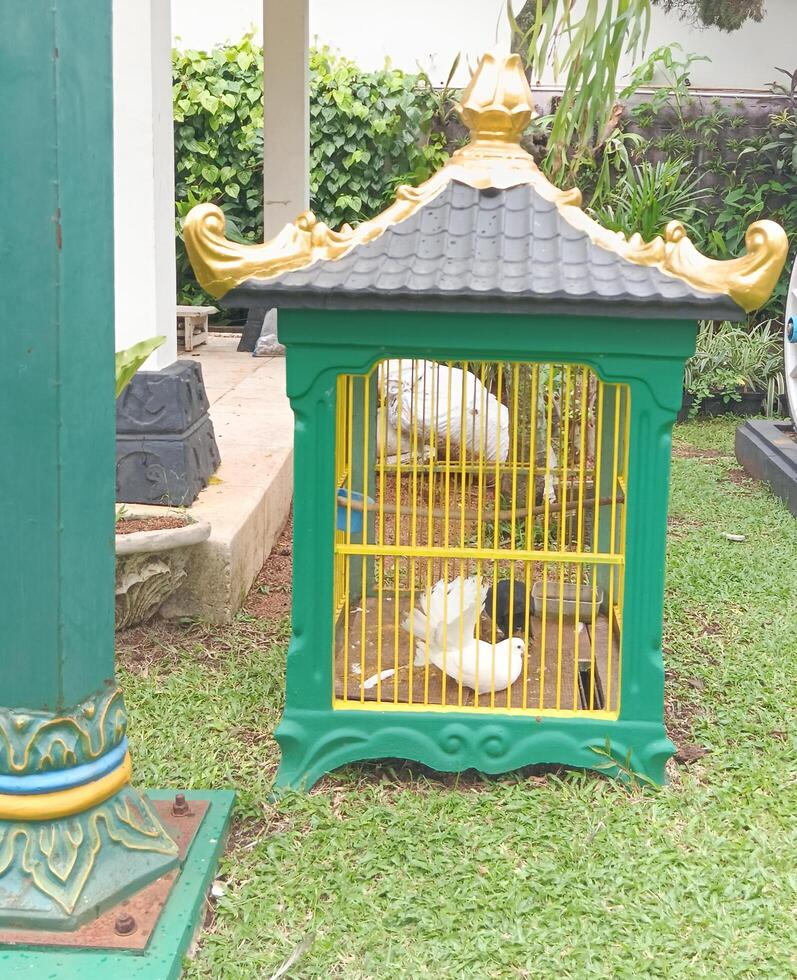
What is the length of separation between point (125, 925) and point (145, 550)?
59.2 inches

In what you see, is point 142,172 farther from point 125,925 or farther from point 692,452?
point 692,452

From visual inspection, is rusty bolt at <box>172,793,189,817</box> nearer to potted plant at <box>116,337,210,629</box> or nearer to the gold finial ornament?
potted plant at <box>116,337,210,629</box>

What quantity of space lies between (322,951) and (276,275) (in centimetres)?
138

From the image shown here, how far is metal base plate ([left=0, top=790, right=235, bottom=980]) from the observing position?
1912 millimetres

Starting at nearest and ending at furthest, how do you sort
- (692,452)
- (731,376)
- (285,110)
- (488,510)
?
(488,510), (692,452), (285,110), (731,376)

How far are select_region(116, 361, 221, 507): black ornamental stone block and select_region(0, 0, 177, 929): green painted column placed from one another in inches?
70.3

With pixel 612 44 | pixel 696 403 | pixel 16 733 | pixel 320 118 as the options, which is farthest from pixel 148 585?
pixel 320 118

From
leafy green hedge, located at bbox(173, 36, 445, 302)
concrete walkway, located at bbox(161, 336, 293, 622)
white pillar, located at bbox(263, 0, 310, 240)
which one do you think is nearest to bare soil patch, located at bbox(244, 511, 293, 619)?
concrete walkway, located at bbox(161, 336, 293, 622)

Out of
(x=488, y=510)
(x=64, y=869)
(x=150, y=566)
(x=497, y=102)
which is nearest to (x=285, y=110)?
(x=488, y=510)

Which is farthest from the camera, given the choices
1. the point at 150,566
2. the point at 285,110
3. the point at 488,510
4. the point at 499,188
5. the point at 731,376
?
the point at 731,376

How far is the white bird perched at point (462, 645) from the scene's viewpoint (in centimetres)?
281

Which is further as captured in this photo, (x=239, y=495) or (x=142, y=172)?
(x=239, y=495)

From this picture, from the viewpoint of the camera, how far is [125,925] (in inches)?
78.5

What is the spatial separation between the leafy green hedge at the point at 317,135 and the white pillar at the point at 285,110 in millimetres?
1726
